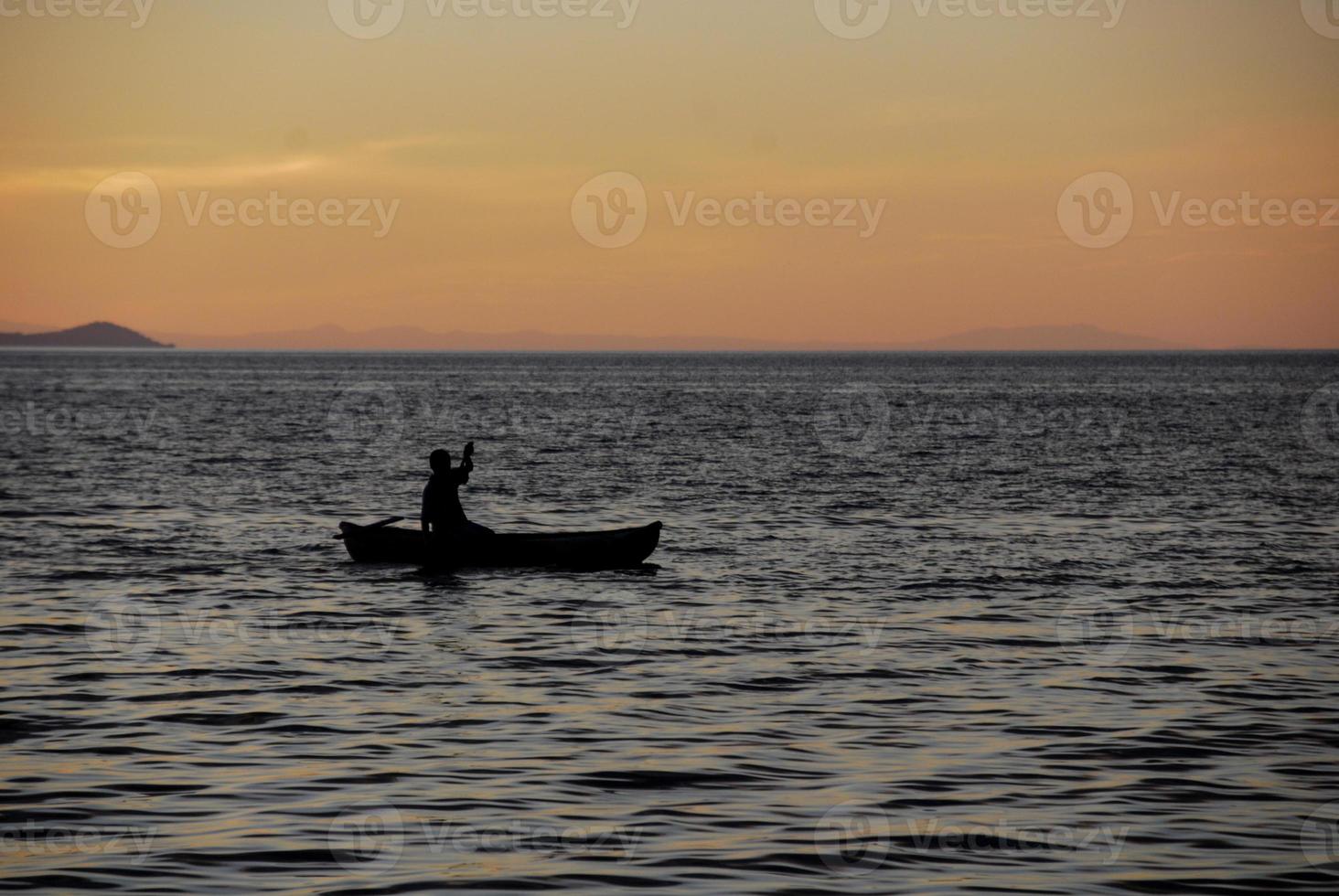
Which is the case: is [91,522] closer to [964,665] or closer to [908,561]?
[908,561]

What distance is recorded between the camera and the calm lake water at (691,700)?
10086 mm

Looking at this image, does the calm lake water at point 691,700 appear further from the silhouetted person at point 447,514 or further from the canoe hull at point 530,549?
the silhouetted person at point 447,514

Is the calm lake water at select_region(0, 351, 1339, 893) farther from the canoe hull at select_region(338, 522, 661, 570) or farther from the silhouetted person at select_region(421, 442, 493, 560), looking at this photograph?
the silhouetted person at select_region(421, 442, 493, 560)

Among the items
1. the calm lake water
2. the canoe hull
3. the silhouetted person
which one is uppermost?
the silhouetted person

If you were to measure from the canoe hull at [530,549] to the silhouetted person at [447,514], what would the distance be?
0.18 m

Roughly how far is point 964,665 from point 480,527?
33.1 feet

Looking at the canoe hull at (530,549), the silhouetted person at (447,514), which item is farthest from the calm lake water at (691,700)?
the silhouetted person at (447,514)

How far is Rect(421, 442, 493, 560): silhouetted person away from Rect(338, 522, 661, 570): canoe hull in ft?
0.59

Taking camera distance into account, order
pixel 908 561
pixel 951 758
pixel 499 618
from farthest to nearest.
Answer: pixel 908 561, pixel 499 618, pixel 951 758

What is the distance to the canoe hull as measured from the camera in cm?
2436

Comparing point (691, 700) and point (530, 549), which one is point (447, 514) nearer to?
point (530, 549)

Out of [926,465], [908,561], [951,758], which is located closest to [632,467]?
[926,465]

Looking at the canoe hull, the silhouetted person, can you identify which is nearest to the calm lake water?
the canoe hull

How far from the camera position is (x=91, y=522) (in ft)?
105
